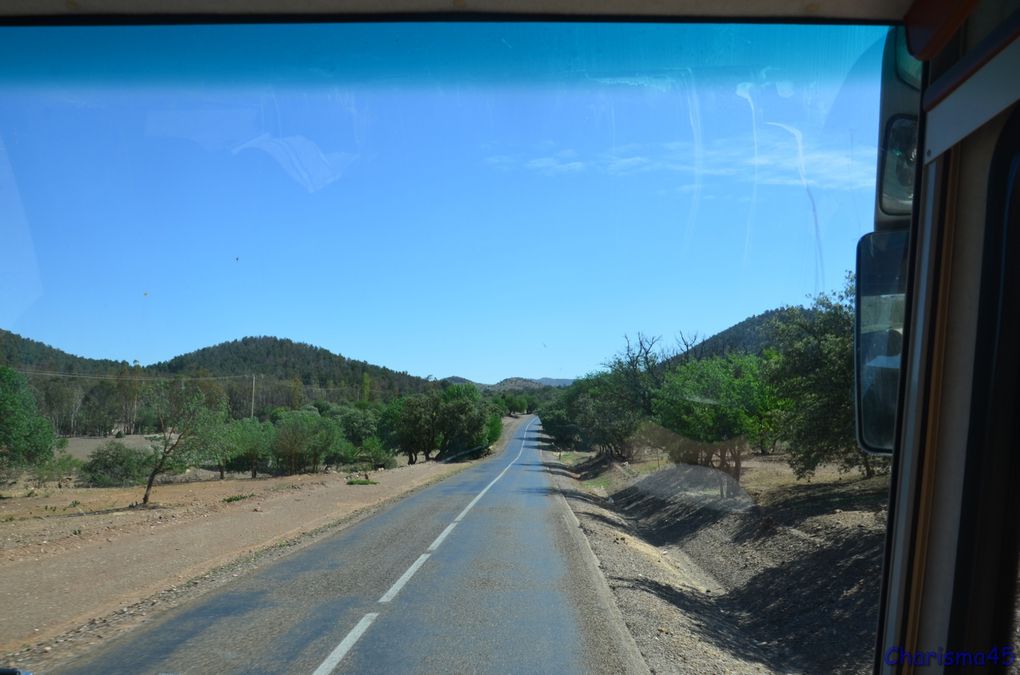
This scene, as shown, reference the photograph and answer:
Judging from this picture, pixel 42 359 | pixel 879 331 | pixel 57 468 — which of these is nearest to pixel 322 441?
pixel 57 468

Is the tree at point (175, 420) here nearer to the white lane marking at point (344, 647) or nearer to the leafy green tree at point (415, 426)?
the white lane marking at point (344, 647)

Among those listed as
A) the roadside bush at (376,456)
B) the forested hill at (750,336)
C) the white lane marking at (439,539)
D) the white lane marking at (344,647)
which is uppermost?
the forested hill at (750,336)

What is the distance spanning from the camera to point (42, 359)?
67.6 feet

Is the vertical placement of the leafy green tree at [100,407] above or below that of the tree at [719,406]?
below

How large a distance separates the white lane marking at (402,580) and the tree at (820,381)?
852cm

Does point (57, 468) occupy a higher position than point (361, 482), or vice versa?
point (361, 482)

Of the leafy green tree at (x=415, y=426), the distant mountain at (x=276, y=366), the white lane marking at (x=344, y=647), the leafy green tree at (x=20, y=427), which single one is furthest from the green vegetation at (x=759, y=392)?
the leafy green tree at (x=415, y=426)

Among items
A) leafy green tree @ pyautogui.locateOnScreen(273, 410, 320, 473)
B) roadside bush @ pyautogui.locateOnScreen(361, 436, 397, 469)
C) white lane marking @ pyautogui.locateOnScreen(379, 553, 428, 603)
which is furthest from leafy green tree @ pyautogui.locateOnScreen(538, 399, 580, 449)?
white lane marking @ pyautogui.locateOnScreen(379, 553, 428, 603)

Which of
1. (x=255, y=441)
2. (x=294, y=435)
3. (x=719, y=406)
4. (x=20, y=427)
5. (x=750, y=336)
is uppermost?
(x=750, y=336)

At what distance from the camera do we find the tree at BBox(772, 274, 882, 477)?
14.9m

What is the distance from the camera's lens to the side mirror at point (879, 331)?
9.17 ft

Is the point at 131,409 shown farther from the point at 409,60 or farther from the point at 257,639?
the point at 409,60

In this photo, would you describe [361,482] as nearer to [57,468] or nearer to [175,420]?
[175,420]

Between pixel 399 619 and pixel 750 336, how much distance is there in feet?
54.6
